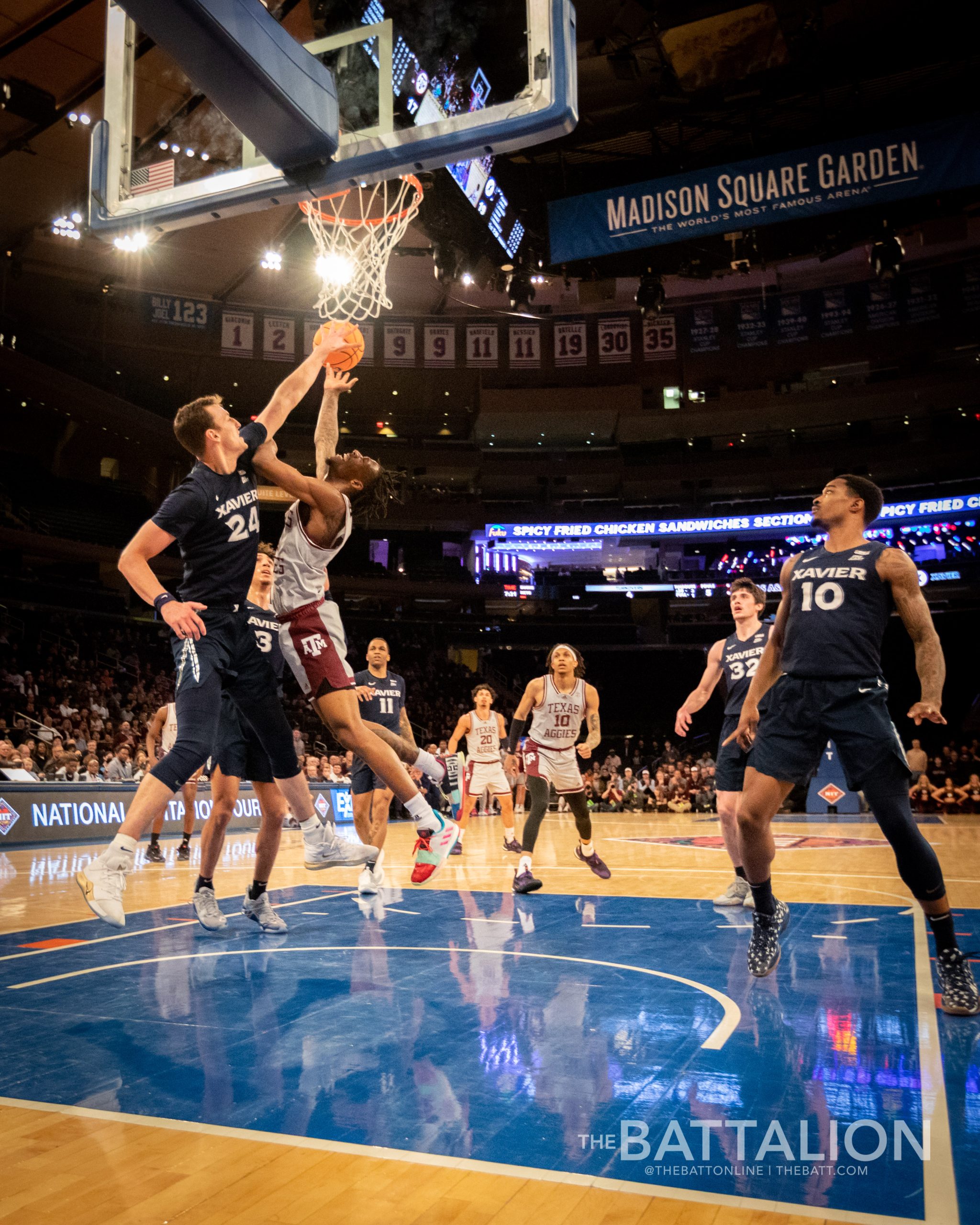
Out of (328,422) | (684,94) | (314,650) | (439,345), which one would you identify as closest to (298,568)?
(314,650)

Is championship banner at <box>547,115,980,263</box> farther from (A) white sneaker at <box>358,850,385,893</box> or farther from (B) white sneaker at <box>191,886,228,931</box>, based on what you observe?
(B) white sneaker at <box>191,886,228,931</box>

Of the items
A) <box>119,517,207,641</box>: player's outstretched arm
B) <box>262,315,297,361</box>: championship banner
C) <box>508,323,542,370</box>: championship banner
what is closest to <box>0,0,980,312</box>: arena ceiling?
<box>119,517,207,641</box>: player's outstretched arm

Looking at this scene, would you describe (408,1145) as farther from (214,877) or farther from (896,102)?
(896,102)

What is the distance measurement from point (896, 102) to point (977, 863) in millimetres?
10051

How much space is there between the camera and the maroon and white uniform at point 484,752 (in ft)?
39.1

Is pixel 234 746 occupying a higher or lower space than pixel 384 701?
lower

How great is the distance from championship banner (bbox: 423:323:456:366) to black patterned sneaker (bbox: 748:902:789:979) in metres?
28.4

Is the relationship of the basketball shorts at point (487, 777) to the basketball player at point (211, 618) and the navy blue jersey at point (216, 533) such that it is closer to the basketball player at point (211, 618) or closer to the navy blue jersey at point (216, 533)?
the basketball player at point (211, 618)

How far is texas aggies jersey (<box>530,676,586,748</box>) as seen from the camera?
8.52 meters

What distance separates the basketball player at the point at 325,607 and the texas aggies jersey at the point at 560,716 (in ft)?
10.2

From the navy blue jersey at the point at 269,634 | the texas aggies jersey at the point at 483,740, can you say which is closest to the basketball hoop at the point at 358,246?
the navy blue jersey at the point at 269,634

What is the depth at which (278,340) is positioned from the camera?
2914 cm

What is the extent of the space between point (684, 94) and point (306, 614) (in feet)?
45.0

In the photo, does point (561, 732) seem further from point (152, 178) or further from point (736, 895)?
point (152, 178)
